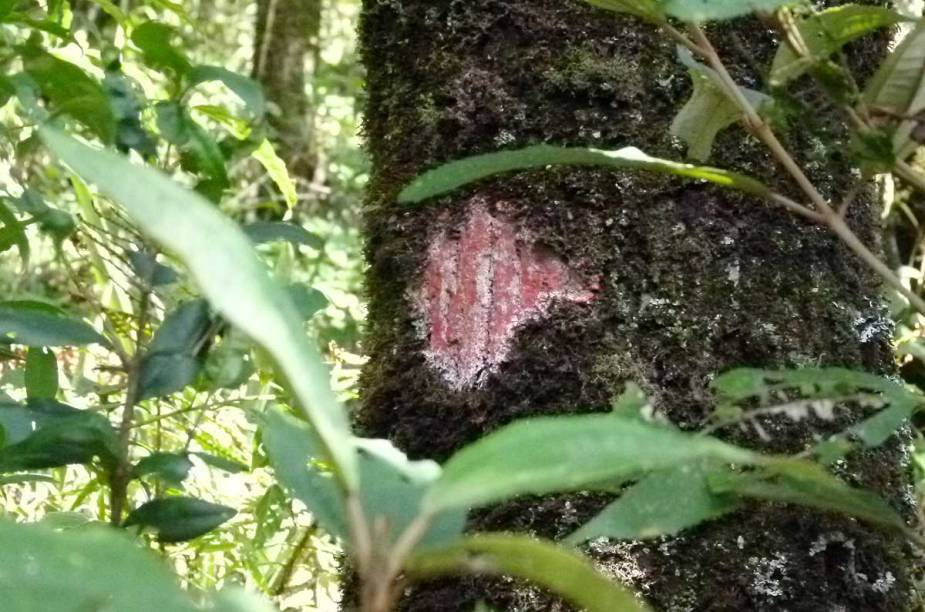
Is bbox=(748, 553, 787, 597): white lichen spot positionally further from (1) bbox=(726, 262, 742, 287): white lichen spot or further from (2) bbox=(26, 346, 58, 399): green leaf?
(2) bbox=(26, 346, 58, 399): green leaf

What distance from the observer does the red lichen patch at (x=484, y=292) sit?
2.68 feet

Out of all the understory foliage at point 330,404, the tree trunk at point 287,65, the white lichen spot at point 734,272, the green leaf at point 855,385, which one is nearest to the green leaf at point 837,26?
the understory foliage at point 330,404

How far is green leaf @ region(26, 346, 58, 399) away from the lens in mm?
878

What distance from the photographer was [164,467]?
710 mm

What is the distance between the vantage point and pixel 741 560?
0.74m

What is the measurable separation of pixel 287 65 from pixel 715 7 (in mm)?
3637

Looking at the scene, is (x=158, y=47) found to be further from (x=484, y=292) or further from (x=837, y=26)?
(x=837, y=26)

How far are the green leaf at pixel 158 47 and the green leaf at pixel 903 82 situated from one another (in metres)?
0.51

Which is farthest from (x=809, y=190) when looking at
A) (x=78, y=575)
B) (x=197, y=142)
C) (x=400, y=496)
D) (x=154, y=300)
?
(x=154, y=300)

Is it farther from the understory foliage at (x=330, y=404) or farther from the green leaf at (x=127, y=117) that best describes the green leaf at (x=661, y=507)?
the green leaf at (x=127, y=117)

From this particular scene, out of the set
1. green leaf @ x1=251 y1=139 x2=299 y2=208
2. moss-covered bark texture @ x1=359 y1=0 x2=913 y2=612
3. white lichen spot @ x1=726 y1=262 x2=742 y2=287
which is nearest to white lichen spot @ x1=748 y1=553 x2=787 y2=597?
moss-covered bark texture @ x1=359 y1=0 x2=913 y2=612

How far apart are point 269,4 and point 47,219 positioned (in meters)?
3.29

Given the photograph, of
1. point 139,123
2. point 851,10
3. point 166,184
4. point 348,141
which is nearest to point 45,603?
point 166,184

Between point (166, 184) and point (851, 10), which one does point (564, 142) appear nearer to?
point (851, 10)
